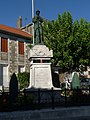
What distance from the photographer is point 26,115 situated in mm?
10961

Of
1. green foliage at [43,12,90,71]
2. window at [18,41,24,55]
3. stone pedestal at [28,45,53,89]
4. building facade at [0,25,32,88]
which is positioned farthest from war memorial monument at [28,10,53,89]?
window at [18,41,24,55]

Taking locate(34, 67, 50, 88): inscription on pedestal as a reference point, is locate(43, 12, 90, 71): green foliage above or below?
above

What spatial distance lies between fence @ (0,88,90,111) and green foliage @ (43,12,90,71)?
1624 centimetres

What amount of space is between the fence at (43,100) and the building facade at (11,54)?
66.0ft

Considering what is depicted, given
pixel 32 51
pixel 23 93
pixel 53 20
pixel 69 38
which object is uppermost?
pixel 53 20

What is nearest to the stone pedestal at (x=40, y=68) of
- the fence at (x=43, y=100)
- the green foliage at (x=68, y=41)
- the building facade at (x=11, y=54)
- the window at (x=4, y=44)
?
the fence at (x=43, y=100)

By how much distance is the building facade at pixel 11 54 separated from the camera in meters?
33.4

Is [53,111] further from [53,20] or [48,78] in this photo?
[53,20]

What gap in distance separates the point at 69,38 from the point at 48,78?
1538 cm

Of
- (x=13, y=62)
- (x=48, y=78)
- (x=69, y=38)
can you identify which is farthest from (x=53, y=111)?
(x=13, y=62)

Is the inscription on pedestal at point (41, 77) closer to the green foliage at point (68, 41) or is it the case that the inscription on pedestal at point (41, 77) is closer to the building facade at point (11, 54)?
the green foliage at point (68, 41)

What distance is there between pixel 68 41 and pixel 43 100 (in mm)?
17906

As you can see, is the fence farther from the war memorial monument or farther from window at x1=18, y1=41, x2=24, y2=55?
window at x1=18, y1=41, x2=24, y2=55

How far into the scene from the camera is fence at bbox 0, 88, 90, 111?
37.4 feet
